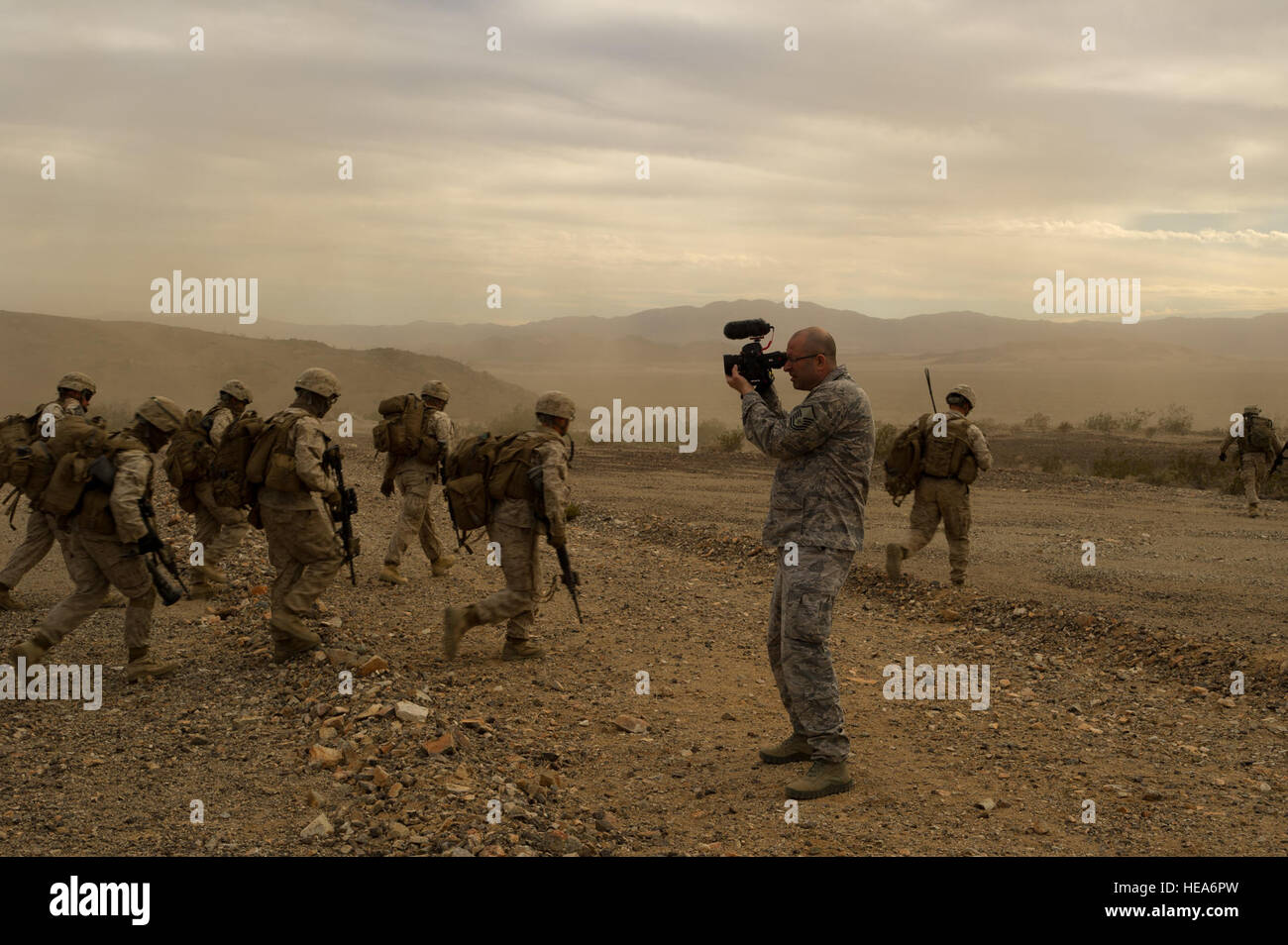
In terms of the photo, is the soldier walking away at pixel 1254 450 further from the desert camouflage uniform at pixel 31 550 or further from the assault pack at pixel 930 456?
the desert camouflage uniform at pixel 31 550

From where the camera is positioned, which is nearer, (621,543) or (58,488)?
(58,488)

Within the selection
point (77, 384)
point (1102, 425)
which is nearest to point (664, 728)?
point (77, 384)

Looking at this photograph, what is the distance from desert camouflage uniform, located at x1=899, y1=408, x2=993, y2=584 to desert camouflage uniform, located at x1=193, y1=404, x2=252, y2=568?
6.33m

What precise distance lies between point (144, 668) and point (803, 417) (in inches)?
192

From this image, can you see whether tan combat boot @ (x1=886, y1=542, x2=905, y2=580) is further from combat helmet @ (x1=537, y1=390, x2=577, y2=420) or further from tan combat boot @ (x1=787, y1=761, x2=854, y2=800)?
tan combat boot @ (x1=787, y1=761, x2=854, y2=800)

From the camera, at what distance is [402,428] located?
9.91 metres

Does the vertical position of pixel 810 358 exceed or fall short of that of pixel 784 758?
it exceeds it

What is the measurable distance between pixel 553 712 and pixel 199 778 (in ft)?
7.19

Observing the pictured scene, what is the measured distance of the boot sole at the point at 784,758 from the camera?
5.57 meters

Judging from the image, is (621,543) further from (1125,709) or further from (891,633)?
(1125,709)

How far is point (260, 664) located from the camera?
289 inches

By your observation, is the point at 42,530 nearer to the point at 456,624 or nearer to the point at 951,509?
the point at 456,624

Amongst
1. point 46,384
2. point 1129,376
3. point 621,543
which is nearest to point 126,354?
point 46,384

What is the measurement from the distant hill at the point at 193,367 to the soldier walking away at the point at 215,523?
169ft
